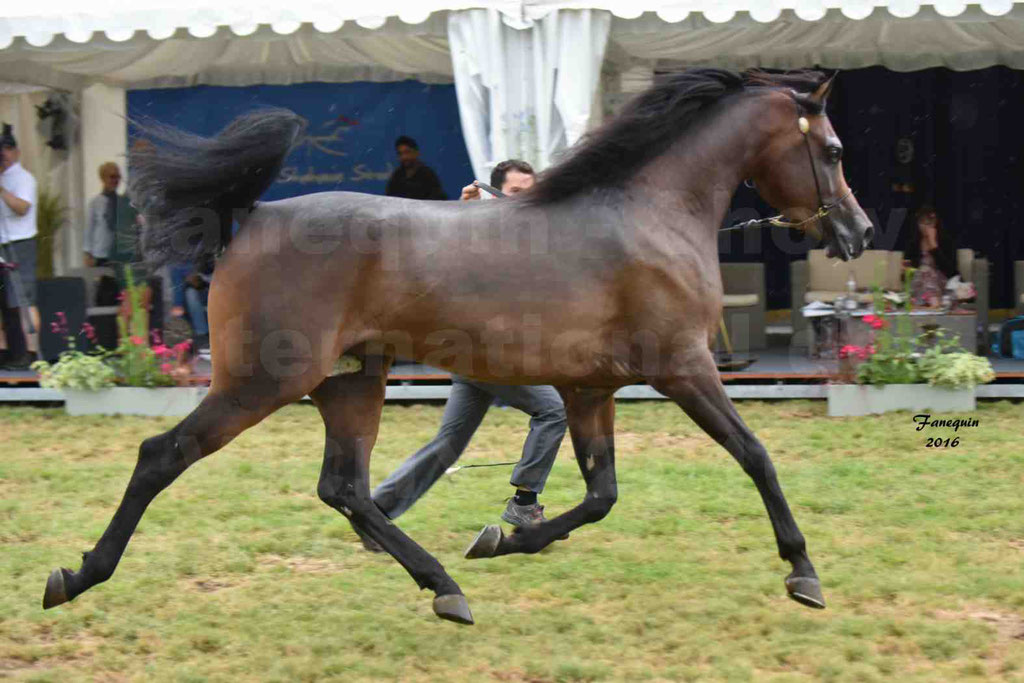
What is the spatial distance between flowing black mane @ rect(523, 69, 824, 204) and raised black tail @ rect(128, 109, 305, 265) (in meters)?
0.96

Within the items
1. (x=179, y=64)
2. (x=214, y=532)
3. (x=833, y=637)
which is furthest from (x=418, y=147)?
(x=833, y=637)

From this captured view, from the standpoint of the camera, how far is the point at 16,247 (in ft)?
31.9

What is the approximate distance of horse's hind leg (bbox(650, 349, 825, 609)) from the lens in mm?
4375

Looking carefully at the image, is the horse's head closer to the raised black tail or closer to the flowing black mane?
the flowing black mane

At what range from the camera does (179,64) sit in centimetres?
1177

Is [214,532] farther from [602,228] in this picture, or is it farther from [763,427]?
[763,427]

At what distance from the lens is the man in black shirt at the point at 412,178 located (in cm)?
1106

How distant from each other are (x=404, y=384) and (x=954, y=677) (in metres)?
5.79

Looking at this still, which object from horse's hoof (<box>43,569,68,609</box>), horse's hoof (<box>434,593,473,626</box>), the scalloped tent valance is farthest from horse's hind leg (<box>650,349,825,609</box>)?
the scalloped tent valance

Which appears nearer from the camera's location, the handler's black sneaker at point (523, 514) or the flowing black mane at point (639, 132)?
the flowing black mane at point (639, 132)

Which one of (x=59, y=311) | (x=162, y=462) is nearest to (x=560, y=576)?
(x=162, y=462)

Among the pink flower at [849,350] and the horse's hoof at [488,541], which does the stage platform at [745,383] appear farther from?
the horse's hoof at [488,541]

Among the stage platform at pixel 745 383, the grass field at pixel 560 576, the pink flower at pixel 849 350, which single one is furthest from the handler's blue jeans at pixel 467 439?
the pink flower at pixel 849 350

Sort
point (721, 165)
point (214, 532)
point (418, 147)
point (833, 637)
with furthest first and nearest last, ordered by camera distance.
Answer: point (418, 147)
point (214, 532)
point (721, 165)
point (833, 637)
